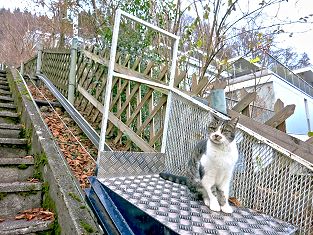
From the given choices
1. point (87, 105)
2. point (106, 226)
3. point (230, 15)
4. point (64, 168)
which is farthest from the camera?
point (87, 105)

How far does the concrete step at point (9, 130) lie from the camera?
260 cm

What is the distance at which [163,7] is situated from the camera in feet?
13.5

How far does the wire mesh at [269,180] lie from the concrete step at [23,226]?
4.38 feet

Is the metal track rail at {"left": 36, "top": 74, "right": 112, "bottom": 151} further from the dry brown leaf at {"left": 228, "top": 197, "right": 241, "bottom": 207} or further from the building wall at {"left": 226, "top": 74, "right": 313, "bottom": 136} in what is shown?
the building wall at {"left": 226, "top": 74, "right": 313, "bottom": 136}

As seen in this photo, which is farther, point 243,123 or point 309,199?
point 243,123

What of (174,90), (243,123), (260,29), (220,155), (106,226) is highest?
(260,29)

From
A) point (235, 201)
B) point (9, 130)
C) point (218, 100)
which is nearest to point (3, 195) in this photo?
point (9, 130)


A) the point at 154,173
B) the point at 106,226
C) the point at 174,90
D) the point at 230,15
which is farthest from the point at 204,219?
the point at 230,15

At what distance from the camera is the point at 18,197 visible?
177 centimetres

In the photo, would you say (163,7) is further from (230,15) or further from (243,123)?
(243,123)

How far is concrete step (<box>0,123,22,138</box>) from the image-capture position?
2.60 metres

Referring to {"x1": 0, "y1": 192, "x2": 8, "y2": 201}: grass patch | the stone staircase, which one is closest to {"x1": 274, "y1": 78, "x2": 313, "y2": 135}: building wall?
the stone staircase

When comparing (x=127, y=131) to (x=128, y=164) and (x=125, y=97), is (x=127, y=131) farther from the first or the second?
(x=128, y=164)

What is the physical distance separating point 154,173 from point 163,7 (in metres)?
2.77
